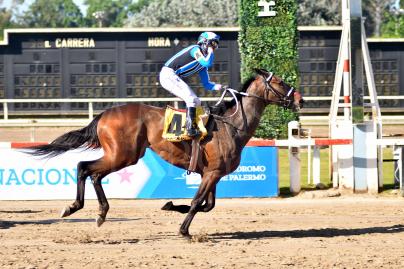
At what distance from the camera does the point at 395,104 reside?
2703 cm

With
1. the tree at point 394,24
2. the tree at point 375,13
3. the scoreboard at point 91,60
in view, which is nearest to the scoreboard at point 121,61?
the scoreboard at point 91,60

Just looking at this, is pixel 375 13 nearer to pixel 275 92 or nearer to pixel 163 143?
pixel 275 92

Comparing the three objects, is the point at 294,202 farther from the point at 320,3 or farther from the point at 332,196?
the point at 320,3

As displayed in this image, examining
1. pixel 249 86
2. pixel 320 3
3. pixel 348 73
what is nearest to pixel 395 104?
pixel 348 73

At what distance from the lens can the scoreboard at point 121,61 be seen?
26359 millimetres

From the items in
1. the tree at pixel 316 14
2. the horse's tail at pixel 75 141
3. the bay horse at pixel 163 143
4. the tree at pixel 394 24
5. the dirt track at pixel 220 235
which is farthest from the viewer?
the tree at pixel 316 14

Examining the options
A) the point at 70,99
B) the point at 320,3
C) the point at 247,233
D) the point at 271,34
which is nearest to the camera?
the point at 247,233

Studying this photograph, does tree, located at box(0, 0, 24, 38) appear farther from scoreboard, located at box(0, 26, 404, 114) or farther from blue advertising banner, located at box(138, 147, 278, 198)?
blue advertising banner, located at box(138, 147, 278, 198)

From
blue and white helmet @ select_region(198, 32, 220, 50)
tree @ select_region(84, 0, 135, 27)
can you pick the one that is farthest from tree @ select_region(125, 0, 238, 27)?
tree @ select_region(84, 0, 135, 27)

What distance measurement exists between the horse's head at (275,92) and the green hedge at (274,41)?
7.10 metres

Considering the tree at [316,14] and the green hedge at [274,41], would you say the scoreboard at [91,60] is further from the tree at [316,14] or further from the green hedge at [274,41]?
the tree at [316,14]

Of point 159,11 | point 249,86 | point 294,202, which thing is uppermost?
point 159,11

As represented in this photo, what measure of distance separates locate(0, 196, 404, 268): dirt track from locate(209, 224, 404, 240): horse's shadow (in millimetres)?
11

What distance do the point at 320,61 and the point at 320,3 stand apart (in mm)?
33689
